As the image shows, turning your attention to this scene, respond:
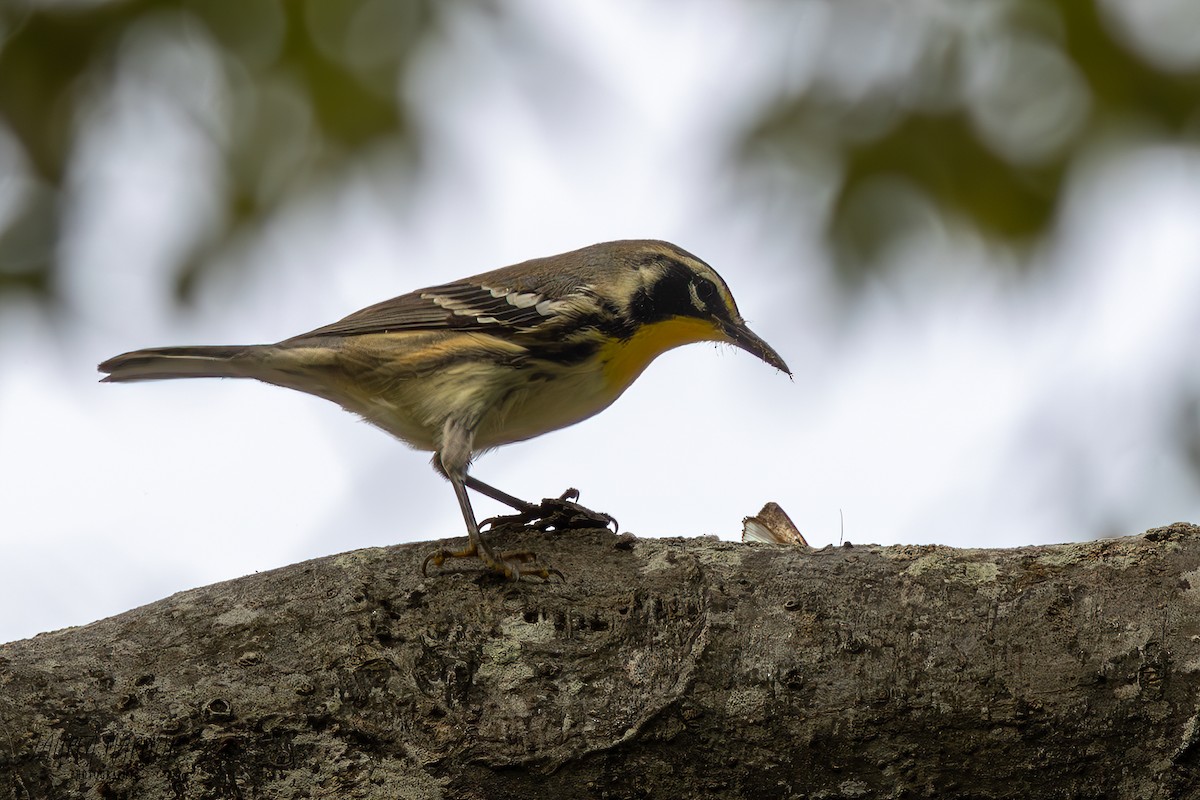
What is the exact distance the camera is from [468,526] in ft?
15.4

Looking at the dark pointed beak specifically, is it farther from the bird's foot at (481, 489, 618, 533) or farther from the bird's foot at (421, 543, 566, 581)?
the bird's foot at (421, 543, 566, 581)

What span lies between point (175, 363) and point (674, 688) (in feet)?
10.8

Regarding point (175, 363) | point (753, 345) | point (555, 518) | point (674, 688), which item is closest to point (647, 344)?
point (753, 345)

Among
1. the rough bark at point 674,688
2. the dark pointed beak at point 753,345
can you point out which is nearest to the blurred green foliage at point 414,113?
the dark pointed beak at point 753,345

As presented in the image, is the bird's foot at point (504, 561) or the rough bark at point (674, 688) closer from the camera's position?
the rough bark at point (674, 688)

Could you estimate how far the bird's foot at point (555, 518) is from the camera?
4.50 meters

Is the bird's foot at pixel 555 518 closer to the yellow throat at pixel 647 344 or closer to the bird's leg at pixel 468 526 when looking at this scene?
the bird's leg at pixel 468 526

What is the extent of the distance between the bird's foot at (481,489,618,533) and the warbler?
0.93 ft

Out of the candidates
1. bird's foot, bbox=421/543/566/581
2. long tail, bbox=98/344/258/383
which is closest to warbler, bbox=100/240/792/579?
long tail, bbox=98/344/258/383

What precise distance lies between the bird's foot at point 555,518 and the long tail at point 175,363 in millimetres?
1619

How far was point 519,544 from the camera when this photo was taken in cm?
430

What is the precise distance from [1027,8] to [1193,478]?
2499 millimetres

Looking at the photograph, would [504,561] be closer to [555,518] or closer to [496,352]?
[555,518]

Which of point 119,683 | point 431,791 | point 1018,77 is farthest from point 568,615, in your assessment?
point 1018,77
